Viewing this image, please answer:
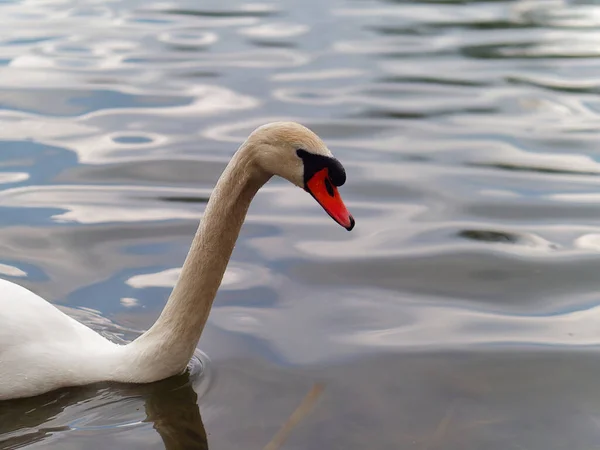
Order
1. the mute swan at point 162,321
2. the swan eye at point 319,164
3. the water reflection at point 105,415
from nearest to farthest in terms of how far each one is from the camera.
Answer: the swan eye at point 319,164 < the mute swan at point 162,321 < the water reflection at point 105,415

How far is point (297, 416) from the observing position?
5.05 m

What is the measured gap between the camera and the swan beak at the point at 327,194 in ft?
14.8

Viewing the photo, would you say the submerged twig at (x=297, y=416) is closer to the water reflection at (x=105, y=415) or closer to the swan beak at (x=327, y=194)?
the water reflection at (x=105, y=415)

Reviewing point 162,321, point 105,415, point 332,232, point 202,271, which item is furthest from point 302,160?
point 332,232

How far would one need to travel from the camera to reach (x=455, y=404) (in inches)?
206

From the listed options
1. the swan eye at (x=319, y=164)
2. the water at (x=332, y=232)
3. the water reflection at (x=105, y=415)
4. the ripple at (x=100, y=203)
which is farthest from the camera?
the ripple at (x=100, y=203)

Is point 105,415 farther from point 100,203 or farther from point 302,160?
point 100,203

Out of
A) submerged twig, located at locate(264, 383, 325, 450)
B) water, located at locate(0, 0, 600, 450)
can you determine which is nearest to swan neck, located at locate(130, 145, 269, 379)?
water, located at locate(0, 0, 600, 450)

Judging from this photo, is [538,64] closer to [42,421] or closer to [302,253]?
[302,253]

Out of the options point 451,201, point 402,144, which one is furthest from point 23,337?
point 402,144

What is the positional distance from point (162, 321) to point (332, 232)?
292 centimetres

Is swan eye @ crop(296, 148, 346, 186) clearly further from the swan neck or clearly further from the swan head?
the swan neck

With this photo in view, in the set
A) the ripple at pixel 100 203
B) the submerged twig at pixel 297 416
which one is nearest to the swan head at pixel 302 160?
the submerged twig at pixel 297 416

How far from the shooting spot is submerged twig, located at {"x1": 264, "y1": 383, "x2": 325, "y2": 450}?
479 centimetres
